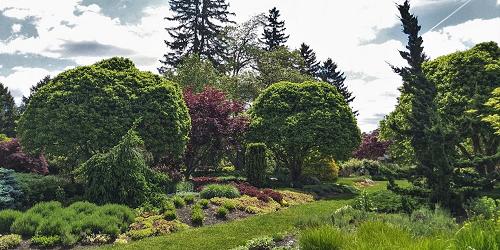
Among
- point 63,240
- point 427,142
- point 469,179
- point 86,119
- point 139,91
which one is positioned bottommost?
point 63,240

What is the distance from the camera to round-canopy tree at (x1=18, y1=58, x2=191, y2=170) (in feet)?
66.9

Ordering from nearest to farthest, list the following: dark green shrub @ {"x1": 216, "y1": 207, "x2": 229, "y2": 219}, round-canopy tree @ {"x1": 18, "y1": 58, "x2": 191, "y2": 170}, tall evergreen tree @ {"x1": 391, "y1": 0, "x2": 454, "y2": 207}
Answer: tall evergreen tree @ {"x1": 391, "y1": 0, "x2": 454, "y2": 207} → dark green shrub @ {"x1": 216, "y1": 207, "x2": 229, "y2": 219} → round-canopy tree @ {"x1": 18, "y1": 58, "x2": 191, "y2": 170}

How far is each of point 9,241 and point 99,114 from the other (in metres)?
9.54

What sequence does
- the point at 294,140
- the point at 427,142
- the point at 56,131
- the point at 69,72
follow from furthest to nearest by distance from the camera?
the point at 294,140 < the point at 69,72 < the point at 56,131 < the point at 427,142

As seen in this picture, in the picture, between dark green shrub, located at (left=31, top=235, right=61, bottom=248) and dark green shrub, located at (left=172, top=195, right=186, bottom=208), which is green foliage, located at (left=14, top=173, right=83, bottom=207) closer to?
dark green shrub, located at (left=172, top=195, right=186, bottom=208)

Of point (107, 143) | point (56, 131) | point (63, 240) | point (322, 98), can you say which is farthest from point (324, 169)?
point (63, 240)

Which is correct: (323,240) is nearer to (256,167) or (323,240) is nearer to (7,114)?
(256,167)

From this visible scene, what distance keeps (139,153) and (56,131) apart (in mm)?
5190

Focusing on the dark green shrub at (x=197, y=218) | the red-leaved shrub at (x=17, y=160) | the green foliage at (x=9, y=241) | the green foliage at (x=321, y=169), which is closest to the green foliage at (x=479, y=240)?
the dark green shrub at (x=197, y=218)

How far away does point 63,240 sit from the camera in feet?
40.0

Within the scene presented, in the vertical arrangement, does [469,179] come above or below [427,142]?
below

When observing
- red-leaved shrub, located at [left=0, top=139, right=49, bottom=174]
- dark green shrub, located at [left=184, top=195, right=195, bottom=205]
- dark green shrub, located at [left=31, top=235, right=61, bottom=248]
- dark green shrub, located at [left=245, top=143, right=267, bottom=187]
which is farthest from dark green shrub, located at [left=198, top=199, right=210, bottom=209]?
red-leaved shrub, located at [left=0, top=139, right=49, bottom=174]

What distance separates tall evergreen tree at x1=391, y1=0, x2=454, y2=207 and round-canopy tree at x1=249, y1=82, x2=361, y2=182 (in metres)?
11.3

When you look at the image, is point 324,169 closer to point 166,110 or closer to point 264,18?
point 166,110
